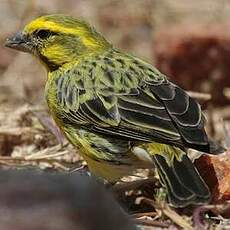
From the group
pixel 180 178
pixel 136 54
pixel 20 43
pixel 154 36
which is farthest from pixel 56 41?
pixel 136 54

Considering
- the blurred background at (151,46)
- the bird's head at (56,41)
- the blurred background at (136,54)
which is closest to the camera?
the bird's head at (56,41)

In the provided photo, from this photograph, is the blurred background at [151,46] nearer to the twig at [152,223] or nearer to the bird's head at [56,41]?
the bird's head at [56,41]

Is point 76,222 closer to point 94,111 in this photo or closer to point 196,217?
point 196,217

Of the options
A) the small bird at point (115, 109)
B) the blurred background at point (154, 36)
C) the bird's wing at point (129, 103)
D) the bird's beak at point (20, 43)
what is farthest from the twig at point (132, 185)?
the blurred background at point (154, 36)

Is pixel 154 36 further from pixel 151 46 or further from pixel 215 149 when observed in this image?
pixel 215 149

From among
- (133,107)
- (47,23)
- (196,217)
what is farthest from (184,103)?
(47,23)

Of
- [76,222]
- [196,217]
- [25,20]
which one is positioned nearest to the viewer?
[76,222]
